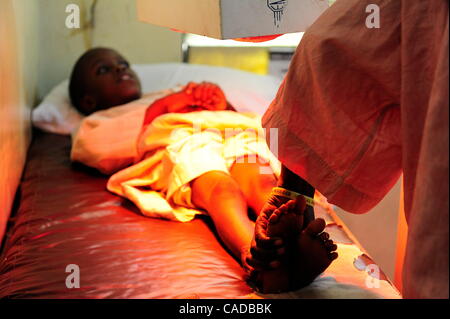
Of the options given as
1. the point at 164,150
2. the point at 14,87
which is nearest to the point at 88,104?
the point at 14,87

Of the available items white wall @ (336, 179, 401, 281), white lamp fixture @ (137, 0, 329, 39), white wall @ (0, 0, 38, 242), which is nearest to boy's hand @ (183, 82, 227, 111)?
white wall @ (0, 0, 38, 242)

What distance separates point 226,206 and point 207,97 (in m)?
0.58

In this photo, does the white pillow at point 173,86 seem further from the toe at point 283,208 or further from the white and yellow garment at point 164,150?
the toe at point 283,208

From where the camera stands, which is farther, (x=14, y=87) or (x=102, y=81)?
(x=102, y=81)

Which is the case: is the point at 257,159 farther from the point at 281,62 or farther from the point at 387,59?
the point at 281,62

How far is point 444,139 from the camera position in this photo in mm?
459

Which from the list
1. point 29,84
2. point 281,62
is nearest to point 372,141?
point 29,84

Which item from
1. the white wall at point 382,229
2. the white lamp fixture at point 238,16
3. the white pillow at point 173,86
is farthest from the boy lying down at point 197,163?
the white wall at point 382,229

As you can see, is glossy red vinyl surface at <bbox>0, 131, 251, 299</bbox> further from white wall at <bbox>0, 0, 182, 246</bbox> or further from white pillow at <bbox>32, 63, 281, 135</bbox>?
white pillow at <bbox>32, 63, 281, 135</bbox>

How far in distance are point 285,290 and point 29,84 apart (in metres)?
1.37

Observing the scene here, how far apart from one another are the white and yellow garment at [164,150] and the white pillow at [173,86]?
21 cm

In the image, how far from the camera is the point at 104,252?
Result: 1.04 m

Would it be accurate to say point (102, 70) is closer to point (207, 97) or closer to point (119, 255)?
point (207, 97)
